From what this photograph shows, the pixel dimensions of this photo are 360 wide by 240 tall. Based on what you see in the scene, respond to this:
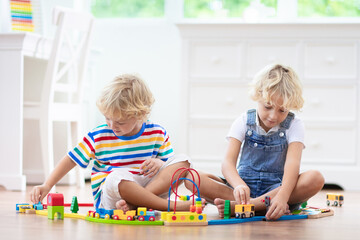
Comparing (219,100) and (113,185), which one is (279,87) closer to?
(113,185)

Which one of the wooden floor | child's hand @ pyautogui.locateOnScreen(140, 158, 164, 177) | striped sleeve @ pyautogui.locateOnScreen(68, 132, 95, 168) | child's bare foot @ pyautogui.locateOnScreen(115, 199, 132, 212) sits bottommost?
the wooden floor

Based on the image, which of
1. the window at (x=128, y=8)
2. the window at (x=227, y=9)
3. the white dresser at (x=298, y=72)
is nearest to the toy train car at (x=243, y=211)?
the white dresser at (x=298, y=72)

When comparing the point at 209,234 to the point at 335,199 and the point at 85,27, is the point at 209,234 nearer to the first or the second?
the point at 335,199

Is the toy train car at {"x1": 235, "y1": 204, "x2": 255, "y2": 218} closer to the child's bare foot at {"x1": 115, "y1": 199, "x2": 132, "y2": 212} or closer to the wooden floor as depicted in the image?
the wooden floor

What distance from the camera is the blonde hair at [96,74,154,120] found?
1.78 meters

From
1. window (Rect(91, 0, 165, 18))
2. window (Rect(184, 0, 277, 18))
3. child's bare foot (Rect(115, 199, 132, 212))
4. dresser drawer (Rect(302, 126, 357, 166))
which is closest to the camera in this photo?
child's bare foot (Rect(115, 199, 132, 212))

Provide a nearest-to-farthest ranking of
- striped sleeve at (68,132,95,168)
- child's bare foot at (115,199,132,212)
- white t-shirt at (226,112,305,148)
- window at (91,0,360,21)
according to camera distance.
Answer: child's bare foot at (115,199,132,212) → striped sleeve at (68,132,95,168) → white t-shirt at (226,112,305,148) → window at (91,0,360,21)

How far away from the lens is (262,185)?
1985 mm

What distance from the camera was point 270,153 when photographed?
1.99 metres

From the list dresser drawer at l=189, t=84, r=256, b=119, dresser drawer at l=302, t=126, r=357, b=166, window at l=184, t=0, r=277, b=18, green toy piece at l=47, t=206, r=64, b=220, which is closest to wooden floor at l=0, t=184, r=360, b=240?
green toy piece at l=47, t=206, r=64, b=220

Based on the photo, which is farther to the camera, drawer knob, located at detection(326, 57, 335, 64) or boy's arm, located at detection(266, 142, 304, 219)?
drawer knob, located at detection(326, 57, 335, 64)

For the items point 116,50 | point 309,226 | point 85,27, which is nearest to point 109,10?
point 116,50

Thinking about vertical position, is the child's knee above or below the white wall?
below

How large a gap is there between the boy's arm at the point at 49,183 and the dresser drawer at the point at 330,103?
70.0 inches
